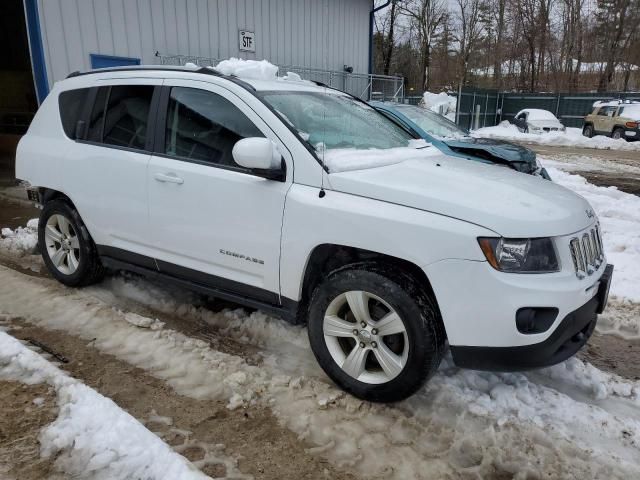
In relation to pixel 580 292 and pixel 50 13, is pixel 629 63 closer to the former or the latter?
pixel 50 13

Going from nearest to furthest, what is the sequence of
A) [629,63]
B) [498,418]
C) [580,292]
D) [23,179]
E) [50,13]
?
[580,292]
[498,418]
[23,179]
[50,13]
[629,63]

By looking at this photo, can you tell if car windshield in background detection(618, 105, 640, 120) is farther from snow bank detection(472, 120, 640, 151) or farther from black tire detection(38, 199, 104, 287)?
black tire detection(38, 199, 104, 287)

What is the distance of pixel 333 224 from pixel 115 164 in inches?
77.9

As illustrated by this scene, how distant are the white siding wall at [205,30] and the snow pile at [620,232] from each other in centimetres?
810

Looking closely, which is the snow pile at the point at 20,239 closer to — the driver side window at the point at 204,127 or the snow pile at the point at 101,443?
the driver side window at the point at 204,127

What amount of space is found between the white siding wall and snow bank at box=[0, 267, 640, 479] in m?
7.22

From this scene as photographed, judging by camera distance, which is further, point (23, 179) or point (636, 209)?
point (636, 209)

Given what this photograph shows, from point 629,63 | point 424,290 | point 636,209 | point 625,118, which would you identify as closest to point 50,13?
point 424,290

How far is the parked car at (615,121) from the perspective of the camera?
1955 centimetres

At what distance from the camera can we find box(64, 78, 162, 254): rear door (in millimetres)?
3729

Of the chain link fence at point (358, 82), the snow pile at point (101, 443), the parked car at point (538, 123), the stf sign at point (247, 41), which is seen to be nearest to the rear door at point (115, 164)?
the snow pile at point (101, 443)

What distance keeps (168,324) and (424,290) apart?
84.1 inches

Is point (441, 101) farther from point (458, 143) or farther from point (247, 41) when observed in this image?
point (458, 143)

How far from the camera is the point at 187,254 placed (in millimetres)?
3543
